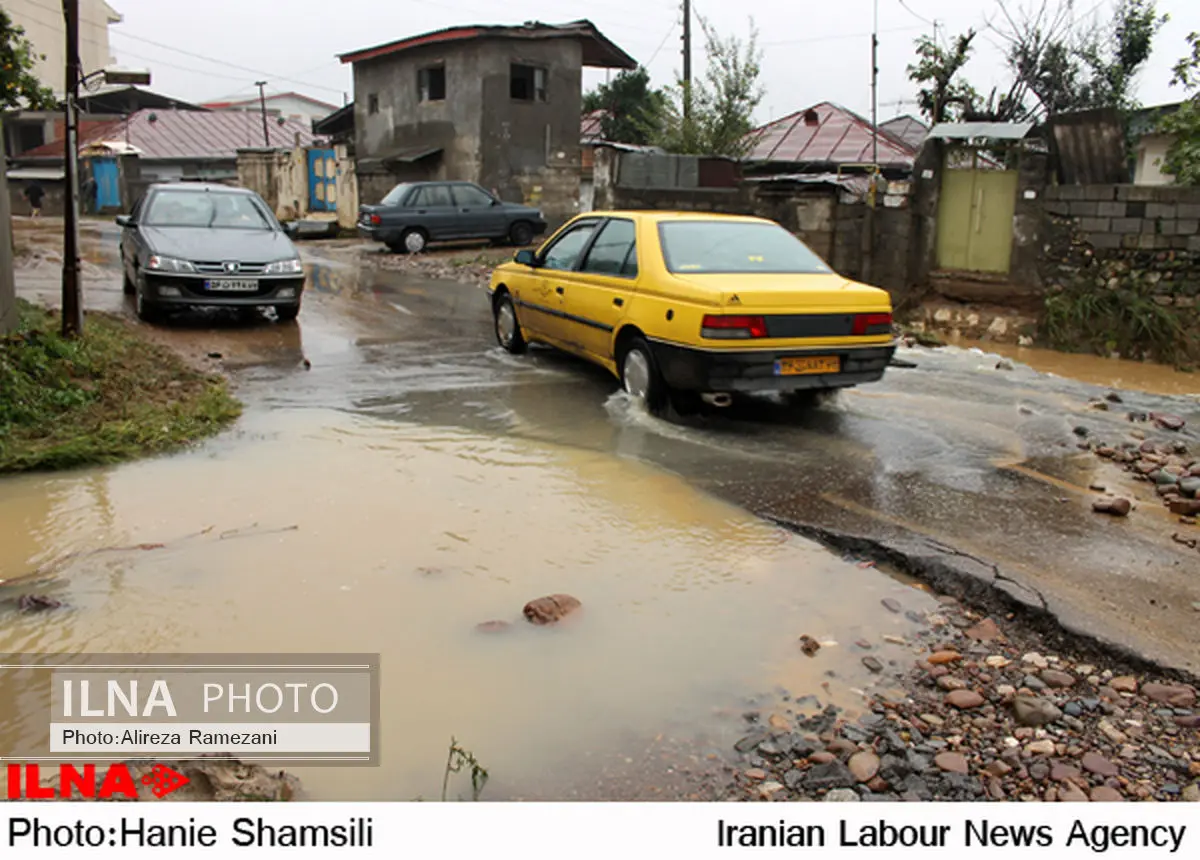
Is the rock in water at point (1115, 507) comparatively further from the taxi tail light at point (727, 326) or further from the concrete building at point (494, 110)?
the concrete building at point (494, 110)

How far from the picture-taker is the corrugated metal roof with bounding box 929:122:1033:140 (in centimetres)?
1309

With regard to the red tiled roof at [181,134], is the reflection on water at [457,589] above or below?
below

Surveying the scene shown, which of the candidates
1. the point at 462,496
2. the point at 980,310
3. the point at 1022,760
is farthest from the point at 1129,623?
the point at 980,310

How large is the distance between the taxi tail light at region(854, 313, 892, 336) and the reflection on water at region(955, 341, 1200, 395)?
4.18 metres

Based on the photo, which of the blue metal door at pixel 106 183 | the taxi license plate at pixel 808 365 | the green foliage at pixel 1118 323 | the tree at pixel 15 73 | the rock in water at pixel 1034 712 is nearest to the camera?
the rock in water at pixel 1034 712

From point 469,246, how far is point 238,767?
2039cm

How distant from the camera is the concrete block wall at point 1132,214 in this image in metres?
11.4

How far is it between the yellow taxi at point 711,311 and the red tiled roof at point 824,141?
18.0m

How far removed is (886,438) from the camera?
694cm

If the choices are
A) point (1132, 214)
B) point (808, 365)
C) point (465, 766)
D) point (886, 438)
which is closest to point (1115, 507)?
point (886, 438)

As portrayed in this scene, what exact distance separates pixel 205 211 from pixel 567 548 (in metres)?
8.52

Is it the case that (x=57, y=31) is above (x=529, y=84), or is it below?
above

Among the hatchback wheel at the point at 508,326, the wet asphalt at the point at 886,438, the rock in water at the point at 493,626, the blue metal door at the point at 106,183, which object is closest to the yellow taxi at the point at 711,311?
the wet asphalt at the point at 886,438

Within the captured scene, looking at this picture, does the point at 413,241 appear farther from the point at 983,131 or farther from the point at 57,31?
the point at 57,31
